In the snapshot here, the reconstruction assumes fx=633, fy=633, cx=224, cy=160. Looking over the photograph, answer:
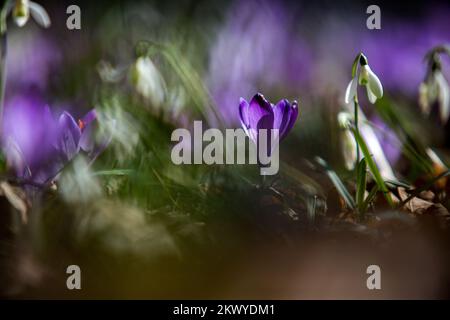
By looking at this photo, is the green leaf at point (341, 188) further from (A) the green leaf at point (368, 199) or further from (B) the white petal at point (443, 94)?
(B) the white petal at point (443, 94)

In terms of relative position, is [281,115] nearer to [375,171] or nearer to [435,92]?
[375,171]

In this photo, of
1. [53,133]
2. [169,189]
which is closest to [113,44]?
[53,133]

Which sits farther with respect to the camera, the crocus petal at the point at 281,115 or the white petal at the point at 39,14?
the white petal at the point at 39,14

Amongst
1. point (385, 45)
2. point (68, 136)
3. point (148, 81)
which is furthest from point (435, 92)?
point (68, 136)

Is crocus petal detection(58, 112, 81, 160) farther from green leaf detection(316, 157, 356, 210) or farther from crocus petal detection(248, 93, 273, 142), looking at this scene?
green leaf detection(316, 157, 356, 210)

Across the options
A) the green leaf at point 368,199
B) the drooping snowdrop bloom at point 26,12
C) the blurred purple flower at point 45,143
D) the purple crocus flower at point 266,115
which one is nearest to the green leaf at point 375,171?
the green leaf at point 368,199

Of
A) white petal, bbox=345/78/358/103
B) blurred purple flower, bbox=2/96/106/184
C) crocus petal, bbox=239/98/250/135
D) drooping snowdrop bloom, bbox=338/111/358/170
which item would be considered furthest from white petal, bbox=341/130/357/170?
blurred purple flower, bbox=2/96/106/184

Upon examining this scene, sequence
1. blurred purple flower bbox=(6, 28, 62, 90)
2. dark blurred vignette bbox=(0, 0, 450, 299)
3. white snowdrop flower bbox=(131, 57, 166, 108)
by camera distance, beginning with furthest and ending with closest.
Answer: blurred purple flower bbox=(6, 28, 62, 90)
white snowdrop flower bbox=(131, 57, 166, 108)
dark blurred vignette bbox=(0, 0, 450, 299)

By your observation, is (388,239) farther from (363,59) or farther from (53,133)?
(53,133)
